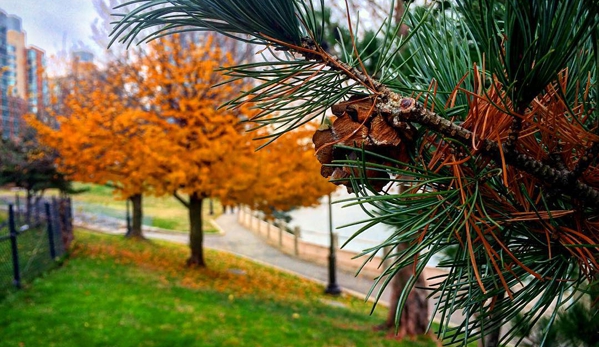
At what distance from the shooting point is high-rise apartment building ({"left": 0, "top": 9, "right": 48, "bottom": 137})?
6.39 metres

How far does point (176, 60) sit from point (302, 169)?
327 centimetres

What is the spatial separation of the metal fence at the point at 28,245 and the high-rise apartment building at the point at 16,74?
8.10ft

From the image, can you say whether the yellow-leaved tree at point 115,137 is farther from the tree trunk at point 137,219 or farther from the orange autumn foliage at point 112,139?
the tree trunk at point 137,219

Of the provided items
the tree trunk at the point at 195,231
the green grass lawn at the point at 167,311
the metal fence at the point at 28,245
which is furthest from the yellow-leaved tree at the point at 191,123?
the metal fence at the point at 28,245

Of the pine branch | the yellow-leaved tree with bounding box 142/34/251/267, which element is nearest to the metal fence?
the yellow-leaved tree with bounding box 142/34/251/267

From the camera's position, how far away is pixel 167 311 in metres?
5.47

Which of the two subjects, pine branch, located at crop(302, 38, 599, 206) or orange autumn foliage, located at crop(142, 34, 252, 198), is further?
orange autumn foliage, located at crop(142, 34, 252, 198)

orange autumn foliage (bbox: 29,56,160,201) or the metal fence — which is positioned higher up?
orange autumn foliage (bbox: 29,56,160,201)

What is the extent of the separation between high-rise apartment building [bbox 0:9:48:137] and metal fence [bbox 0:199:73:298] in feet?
8.10

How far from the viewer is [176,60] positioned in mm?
8469

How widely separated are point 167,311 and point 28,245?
3349mm

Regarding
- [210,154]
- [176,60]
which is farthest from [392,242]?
[176,60]

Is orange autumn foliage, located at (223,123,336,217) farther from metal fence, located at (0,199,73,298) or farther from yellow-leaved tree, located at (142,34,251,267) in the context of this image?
metal fence, located at (0,199,73,298)

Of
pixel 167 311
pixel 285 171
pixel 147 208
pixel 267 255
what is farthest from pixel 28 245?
pixel 147 208
